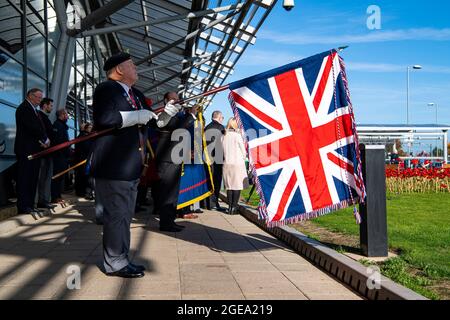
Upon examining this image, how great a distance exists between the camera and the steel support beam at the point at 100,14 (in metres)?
11.4

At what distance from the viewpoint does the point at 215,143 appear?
1087 cm

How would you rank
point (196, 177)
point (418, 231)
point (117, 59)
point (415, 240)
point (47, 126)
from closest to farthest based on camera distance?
point (117, 59)
point (415, 240)
point (418, 231)
point (196, 177)
point (47, 126)

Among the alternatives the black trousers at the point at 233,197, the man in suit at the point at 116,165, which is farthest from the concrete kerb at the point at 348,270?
the black trousers at the point at 233,197

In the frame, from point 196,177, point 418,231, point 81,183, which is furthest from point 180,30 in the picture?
point 418,231

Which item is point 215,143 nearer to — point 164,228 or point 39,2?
point 164,228

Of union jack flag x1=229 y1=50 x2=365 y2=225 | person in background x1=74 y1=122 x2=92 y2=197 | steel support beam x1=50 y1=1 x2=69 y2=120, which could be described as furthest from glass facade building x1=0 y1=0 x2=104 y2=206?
union jack flag x1=229 y1=50 x2=365 y2=225

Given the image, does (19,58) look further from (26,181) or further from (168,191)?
(168,191)

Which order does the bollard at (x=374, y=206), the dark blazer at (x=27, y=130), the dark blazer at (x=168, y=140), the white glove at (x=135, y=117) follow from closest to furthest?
1. the white glove at (x=135, y=117)
2. the bollard at (x=374, y=206)
3. the dark blazer at (x=168, y=140)
4. the dark blazer at (x=27, y=130)

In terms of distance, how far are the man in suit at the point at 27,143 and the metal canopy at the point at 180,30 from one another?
3.51 meters

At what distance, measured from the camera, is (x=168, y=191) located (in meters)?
7.81

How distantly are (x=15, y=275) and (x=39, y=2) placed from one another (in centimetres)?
905

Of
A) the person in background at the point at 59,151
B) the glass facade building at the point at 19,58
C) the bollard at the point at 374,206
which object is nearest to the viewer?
the bollard at the point at 374,206

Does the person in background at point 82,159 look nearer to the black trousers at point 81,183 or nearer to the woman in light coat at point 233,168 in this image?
the black trousers at point 81,183

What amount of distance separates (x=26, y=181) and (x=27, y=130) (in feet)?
2.54
